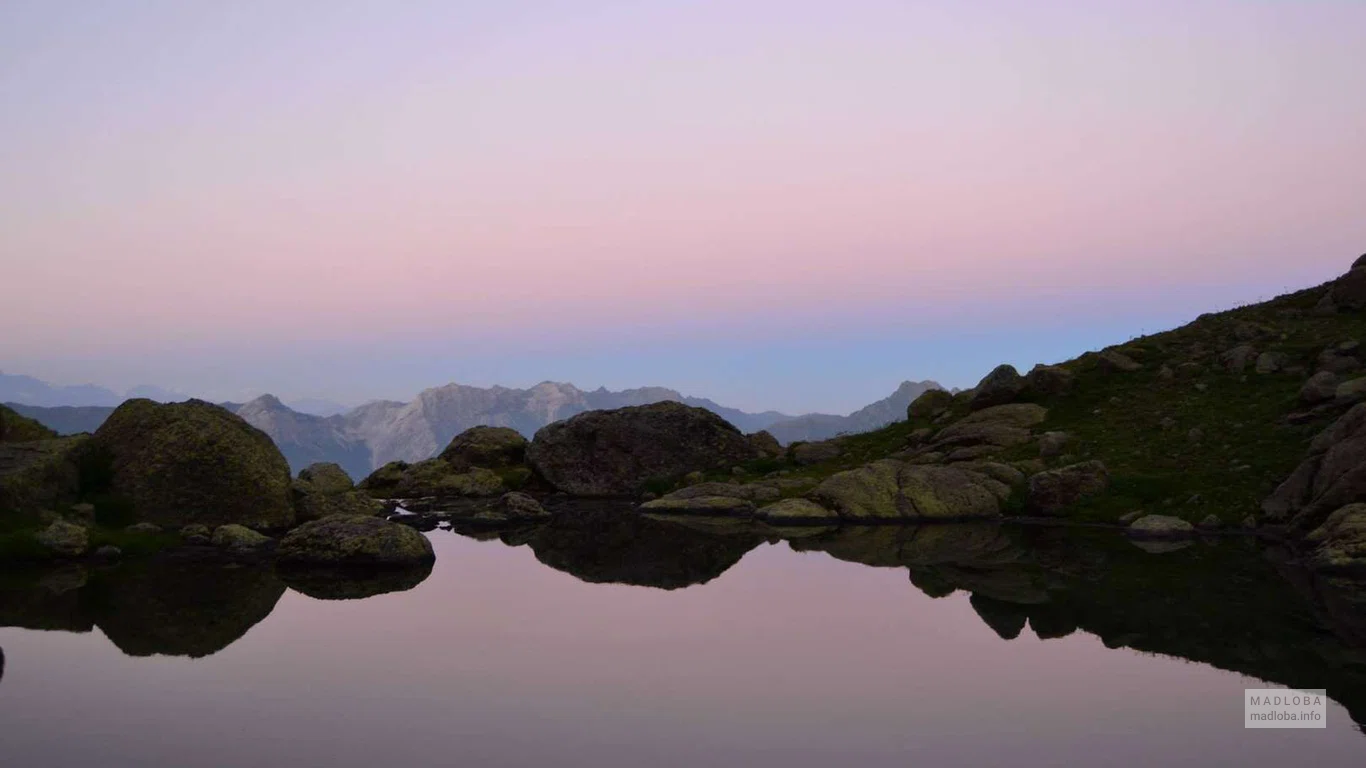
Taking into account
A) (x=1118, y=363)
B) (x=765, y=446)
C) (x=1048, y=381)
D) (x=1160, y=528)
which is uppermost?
(x=1118, y=363)

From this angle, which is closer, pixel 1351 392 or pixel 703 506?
pixel 1351 392

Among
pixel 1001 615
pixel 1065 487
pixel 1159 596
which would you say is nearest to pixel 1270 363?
pixel 1065 487

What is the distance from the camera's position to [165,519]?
43.0 meters

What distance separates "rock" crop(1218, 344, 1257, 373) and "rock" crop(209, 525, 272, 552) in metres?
56.8

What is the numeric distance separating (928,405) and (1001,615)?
48.2 metres

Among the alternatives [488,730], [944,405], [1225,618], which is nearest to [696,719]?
[488,730]

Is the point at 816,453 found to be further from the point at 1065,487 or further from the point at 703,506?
the point at 1065,487

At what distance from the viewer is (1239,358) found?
201 ft

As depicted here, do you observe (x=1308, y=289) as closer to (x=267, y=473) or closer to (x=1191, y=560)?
(x=1191, y=560)

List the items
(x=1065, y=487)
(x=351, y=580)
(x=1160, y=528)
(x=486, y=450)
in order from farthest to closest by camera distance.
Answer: (x=486, y=450)
(x=1065, y=487)
(x=1160, y=528)
(x=351, y=580)

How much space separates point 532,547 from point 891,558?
16.6 metres

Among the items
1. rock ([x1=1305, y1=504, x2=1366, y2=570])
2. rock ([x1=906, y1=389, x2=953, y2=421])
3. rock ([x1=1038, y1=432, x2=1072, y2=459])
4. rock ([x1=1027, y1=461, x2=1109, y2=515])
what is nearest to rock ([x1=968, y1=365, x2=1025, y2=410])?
rock ([x1=906, y1=389, x2=953, y2=421])

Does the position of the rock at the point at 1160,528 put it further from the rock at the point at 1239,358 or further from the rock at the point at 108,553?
the rock at the point at 108,553

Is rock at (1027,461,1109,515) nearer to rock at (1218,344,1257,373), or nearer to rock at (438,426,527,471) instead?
rock at (1218,344,1257,373)
